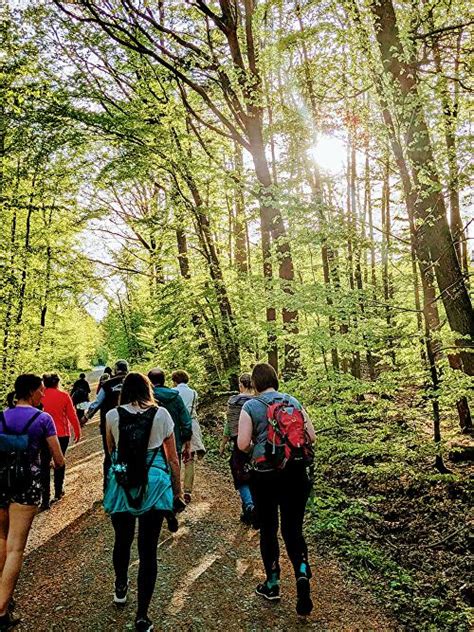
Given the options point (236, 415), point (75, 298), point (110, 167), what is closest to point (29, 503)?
point (236, 415)

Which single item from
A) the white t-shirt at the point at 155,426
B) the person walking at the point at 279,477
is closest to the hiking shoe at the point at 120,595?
the person walking at the point at 279,477

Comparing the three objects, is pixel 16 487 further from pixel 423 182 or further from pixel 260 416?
pixel 423 182

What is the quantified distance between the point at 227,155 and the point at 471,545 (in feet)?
46.9

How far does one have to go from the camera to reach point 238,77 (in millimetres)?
11586

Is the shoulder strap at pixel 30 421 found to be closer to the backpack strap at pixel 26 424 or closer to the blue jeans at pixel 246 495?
the backpack strap at pixel 26 424

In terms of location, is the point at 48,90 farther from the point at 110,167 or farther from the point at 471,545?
the point at 471,545

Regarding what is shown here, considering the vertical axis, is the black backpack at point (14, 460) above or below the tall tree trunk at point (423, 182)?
below

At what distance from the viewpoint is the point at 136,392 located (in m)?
3.89

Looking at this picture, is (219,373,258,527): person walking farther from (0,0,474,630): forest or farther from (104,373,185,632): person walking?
(104,373,185,632): person walking

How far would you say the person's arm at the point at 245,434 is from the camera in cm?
413

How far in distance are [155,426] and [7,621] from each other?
2319 millimetres

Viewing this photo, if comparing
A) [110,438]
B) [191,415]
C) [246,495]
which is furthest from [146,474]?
[191,415]

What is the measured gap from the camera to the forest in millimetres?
6508

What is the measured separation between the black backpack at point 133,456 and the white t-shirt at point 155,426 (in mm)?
43
